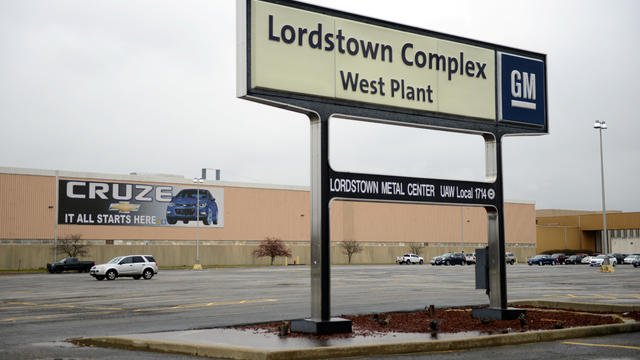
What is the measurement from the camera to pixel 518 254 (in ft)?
375

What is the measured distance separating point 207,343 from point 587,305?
10.0 meters

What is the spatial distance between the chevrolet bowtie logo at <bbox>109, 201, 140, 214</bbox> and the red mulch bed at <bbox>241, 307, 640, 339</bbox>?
68646 mm

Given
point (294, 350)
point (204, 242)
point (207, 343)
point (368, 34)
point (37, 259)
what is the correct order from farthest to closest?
point (204, 242) → point (37, 259) → point (368, 34) → point (207, 343) → point (294, 350)

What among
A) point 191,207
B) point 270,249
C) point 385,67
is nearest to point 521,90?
point 385,67

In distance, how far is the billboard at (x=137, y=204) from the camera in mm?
76562

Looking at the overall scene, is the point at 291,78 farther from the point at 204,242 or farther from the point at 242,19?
the point at 204,242

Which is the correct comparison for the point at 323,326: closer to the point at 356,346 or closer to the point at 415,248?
the point at 356,346

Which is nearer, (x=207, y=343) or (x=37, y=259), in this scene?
(x=207, y=343)

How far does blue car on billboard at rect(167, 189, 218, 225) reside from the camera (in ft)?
276

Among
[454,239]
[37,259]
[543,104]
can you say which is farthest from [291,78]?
[454,239]

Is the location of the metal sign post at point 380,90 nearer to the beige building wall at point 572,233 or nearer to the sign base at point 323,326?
the sign base at point 323,326

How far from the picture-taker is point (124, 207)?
80.4 meters

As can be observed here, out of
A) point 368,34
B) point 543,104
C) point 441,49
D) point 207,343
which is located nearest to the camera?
point 207,343

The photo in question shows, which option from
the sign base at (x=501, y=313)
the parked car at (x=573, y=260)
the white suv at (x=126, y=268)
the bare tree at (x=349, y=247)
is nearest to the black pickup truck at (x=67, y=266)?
the white suv at (x=126, y=268)
